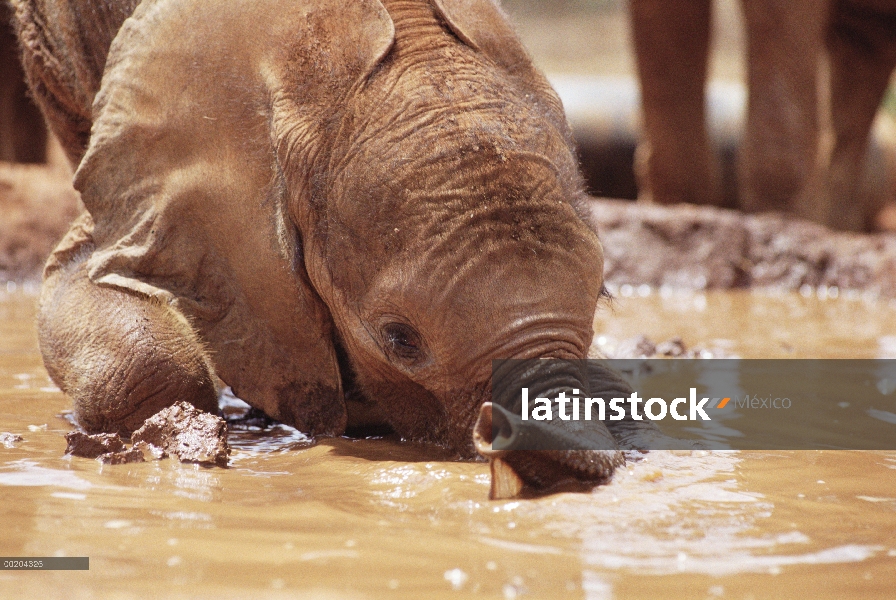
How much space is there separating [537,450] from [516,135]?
842 mm

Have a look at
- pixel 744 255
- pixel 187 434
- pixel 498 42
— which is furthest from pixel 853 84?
pixel 187 434

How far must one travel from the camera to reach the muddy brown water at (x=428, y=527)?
1.92 meters

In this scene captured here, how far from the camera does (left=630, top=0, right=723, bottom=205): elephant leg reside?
849 centimetres

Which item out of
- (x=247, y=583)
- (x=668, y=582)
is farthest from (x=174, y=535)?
(x=668, y=582)

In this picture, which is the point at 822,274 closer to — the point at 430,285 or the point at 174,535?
the point at 430,285

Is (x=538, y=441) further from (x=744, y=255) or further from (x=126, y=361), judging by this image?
(x=744, y=255)

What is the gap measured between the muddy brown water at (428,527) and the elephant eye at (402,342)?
0.25 m

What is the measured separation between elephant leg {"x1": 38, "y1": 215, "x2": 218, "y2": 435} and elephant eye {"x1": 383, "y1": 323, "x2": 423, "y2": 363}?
23.4 inches

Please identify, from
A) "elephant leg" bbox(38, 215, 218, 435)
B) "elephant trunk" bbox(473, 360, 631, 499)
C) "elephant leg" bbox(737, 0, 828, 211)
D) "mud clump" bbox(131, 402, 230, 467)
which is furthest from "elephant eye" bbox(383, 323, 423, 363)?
"elephant leg" bbox(737, 0, 828, 211)

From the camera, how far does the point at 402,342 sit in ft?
9.34

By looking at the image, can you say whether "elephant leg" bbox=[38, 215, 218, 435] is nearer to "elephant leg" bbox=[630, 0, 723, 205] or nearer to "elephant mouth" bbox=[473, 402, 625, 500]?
"elephant mouth" bbox=[473, 402, 625, 500]

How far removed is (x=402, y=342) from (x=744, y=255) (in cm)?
551

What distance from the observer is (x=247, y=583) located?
1896 mm

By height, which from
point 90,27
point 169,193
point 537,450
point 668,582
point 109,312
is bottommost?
point 668,582
